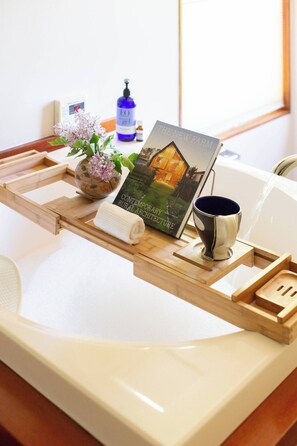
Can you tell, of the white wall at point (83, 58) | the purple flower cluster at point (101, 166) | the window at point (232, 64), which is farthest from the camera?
the window at point (232, 64)

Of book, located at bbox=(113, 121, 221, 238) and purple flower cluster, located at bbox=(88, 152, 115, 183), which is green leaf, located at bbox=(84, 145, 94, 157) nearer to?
purple flower cluster, located at bbox=(88, 152, 115, 183)

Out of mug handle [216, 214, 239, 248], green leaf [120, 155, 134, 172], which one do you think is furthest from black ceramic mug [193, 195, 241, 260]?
green leaf [120, 155, 134, 172]

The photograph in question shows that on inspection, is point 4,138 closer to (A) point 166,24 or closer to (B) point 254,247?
(A) point 166,24

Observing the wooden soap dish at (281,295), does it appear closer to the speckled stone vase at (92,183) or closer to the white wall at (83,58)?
the speckled stone vase at (92,183)

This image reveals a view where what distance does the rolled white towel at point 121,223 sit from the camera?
1.62 metres

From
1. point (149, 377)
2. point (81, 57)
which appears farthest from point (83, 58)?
point (149, 377)

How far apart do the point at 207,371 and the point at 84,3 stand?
1.55m

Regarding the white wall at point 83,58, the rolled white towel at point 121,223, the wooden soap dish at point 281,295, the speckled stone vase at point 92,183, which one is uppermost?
the white wall at point 83,58

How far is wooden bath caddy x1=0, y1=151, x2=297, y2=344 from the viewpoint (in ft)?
4.42

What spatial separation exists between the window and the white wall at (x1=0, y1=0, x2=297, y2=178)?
0.14 meters

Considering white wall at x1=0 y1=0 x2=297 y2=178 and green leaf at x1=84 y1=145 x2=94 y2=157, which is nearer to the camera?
green leaf at x1=84 y1=145 x2=94 y2=157

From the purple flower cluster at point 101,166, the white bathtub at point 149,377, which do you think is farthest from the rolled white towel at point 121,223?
the white bathtub at point 149,377

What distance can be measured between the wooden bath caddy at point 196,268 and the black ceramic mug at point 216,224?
0.03 metres

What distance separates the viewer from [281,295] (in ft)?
4.57
